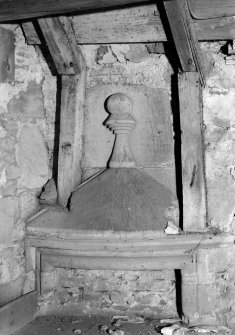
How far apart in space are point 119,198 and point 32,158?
667mm

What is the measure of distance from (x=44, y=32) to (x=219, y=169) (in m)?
1.39

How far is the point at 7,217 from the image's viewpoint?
2570 mm

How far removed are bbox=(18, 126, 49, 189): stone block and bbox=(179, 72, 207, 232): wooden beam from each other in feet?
3.20

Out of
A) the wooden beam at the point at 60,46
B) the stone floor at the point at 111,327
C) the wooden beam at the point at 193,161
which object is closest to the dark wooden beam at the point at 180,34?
the wooden beam at the point at 193,161

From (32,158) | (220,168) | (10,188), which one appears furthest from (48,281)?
(220,168)

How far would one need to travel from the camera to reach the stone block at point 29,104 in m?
2.64

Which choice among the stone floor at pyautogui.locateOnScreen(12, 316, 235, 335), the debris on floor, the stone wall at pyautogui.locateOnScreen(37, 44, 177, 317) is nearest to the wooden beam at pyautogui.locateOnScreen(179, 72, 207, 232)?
the debris on floor

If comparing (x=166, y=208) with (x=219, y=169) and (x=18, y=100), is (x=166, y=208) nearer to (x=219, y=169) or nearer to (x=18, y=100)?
(x=219, y=169)

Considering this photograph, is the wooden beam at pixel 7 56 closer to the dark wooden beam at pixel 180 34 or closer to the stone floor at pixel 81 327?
the dark wooden beam at pixel 180 34

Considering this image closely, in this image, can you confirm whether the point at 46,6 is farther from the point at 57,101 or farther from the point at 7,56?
the point at 57,101

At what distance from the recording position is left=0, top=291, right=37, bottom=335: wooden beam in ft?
8.07

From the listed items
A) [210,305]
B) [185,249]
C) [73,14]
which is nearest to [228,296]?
[210,305]

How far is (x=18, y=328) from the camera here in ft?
8.50

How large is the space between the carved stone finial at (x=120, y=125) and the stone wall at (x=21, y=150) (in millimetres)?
452
